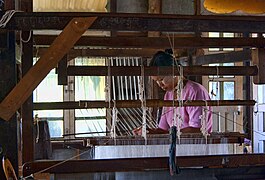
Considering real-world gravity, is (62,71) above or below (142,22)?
below

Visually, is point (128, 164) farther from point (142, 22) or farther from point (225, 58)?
point (225, 58)

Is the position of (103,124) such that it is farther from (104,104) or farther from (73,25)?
(73,25)

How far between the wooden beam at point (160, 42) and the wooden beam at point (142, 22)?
575mm

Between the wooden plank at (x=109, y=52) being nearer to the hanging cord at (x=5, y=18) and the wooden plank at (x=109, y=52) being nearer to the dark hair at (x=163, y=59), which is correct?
the dark hair at (x=163, y=59)

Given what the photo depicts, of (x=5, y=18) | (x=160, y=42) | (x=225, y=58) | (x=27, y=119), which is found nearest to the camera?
(x=5, y=18)

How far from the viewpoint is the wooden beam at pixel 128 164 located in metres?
1.64

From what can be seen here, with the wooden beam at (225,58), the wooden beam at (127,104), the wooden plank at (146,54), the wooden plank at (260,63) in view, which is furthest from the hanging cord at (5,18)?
the wooden beam at (225,58)

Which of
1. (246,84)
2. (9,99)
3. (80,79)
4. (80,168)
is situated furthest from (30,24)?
Answer: (80,79)

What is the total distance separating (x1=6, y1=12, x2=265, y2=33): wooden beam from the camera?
58.1 inches

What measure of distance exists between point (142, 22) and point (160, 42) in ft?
2.52

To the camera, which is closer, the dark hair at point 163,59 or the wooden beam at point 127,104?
the wooden beam at point 127,104

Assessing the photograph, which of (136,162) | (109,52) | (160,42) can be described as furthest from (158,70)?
(109,52)

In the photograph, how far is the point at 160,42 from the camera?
2285 mm

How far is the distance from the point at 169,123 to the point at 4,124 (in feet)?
5.76
